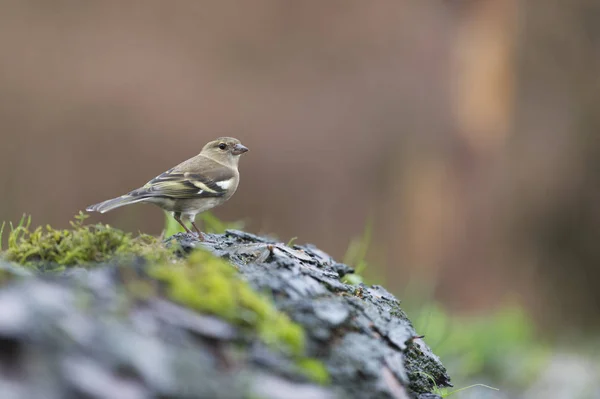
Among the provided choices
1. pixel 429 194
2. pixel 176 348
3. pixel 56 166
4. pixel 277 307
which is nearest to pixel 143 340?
pixel 176 348

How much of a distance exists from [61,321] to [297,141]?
10.1 m

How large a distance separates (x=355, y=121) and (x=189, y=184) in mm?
7607

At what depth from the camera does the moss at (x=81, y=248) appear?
8.64 ft

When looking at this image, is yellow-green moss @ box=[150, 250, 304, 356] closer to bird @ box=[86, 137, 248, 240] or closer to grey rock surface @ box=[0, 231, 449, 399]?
grey rock surface @ box=[0, 231, 449, 399]

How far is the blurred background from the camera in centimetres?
1104

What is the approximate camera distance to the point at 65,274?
2514 mm

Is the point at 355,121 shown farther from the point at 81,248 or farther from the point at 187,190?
the point at 81,248

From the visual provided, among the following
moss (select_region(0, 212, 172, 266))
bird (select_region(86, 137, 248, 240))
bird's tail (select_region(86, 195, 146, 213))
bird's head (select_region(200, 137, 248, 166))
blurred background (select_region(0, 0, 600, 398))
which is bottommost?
moss (select_region(0, 212, 172, 266))

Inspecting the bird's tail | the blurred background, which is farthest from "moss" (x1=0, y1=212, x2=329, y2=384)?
the blurred background

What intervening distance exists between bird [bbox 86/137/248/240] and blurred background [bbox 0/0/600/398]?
6222mm

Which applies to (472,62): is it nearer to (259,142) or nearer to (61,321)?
(259,142)

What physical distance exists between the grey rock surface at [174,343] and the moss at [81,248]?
0.41 ft

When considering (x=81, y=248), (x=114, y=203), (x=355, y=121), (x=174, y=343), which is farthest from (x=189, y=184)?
(x=355, y=121)

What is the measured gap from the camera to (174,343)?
1.92 meters
